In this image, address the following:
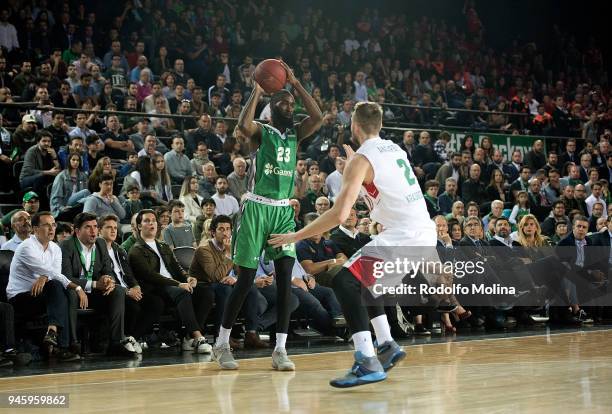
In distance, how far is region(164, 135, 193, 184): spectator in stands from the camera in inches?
474

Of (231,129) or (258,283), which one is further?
(231,129)

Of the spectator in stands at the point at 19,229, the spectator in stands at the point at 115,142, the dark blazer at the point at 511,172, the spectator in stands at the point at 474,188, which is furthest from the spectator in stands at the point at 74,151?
the dark blazer at the point at 511,172

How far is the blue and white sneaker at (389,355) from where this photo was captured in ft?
18.0

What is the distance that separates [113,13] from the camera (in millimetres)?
15938

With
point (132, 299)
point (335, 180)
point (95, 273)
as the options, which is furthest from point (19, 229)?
point (335, 180)

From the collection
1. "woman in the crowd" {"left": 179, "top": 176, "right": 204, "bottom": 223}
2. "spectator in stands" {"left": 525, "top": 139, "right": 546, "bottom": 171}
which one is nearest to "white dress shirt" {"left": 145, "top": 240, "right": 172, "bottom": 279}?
"woman in the crowd" {"left": 179, "top": 176, "right": 204, "bottom": 223}

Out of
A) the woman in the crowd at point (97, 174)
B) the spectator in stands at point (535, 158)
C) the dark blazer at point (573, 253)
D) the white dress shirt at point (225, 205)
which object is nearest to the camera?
the woman in the crowd at point (97, 174)

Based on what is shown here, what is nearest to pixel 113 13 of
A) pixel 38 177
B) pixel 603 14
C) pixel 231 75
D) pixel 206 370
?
pixel 231 75

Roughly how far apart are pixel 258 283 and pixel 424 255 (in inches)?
147

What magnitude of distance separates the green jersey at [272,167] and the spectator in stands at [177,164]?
533 cm

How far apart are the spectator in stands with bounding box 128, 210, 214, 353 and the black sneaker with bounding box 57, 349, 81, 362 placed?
1169 mm

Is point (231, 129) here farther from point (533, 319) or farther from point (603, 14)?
point (603, 14)

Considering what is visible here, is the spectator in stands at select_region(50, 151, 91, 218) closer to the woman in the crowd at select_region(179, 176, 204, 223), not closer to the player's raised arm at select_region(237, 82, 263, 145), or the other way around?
the woman in the crowd at select_region(179, 176, 204, 223)

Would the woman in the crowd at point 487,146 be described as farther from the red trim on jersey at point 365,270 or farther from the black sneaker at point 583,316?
the red trim on jersey at point 365,270
